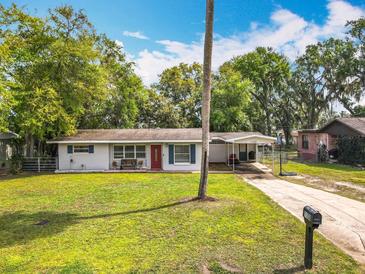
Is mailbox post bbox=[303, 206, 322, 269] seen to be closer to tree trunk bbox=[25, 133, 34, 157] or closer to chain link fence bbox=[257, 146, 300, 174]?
chain link fence bbox=[257, 146, 300, 174]

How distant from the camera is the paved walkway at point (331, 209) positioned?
6.30 meters

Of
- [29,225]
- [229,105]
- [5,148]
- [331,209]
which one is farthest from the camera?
[229,105]

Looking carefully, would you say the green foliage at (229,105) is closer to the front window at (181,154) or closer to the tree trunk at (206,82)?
the front window at (181,154)

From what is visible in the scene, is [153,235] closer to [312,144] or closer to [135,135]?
[135,135]

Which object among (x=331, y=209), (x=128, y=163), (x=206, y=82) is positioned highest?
(x=206, y=82)

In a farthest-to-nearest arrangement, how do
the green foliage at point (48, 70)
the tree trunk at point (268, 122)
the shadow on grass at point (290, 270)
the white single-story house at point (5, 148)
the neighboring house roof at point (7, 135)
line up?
the tree trunk at point (268, 122)
the white single-story house at point (5, 148)
the neighboring house roof at point (7, 135)
the green foliage at point (48, 70)
the shadow on grass at point (290, 270)

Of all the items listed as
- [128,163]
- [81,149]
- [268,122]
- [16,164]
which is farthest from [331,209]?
[268,122]

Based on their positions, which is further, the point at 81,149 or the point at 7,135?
the point at 7,135

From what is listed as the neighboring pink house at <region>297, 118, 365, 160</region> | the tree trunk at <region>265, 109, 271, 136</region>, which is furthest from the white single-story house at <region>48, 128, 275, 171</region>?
the tree trunk at <region>265, 109, 271, 136</region>

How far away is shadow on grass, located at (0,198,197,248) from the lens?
6734 mm

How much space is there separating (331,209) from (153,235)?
6141 millimetres

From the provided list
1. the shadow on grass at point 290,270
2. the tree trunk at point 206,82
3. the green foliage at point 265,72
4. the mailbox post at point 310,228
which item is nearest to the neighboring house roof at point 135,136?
the tree trunk at point 206,82

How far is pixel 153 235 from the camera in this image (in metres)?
6.72

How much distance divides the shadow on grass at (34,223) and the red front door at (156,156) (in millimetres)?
10843
